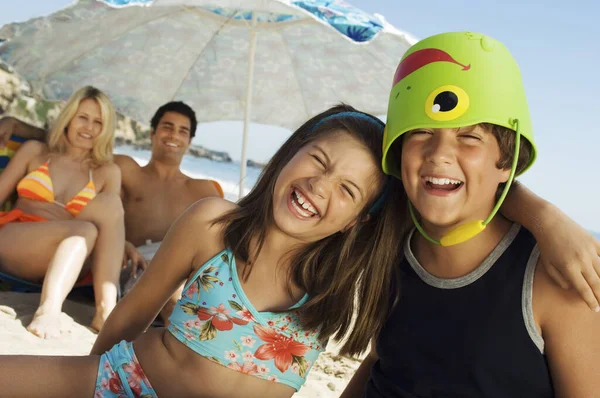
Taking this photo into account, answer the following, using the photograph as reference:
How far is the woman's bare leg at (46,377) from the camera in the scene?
190 centimetres

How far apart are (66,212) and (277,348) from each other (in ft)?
8.42

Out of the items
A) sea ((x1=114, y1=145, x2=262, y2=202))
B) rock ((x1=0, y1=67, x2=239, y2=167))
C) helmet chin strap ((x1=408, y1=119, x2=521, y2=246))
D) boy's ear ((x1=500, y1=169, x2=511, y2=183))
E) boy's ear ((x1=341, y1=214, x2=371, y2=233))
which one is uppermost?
boy's ear ((x1=500, y1=169, x2=511, y2=183))

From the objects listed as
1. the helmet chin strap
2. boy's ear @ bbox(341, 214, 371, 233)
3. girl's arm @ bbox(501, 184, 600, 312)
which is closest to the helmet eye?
the helmet chin strap

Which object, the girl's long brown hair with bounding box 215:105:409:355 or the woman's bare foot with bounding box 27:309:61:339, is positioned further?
the woman's bare foot with bounding box 27:309:61:339

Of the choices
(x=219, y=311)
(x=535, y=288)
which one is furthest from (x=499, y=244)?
(x=219, y=311)

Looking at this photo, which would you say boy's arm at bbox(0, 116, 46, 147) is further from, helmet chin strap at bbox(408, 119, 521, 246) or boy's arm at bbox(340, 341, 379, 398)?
helmet chin strap at bbox(408, 119, 521, 246)

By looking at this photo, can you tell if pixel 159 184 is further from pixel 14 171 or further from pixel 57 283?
pixel 57 283

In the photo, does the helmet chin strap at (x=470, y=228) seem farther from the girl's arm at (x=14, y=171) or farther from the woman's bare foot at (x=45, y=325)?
the girl's arm at (x=14, y=171)

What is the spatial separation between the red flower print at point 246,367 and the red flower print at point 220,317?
0.12m

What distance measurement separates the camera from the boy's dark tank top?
5.65 feet

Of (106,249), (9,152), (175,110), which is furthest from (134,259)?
(175,110)

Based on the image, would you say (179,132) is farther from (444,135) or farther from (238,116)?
(444,135)

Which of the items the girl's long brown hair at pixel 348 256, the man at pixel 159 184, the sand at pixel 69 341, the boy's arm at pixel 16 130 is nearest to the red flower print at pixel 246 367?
the girl's long brown hair at pixel 348 256

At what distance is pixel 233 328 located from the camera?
206 cm
